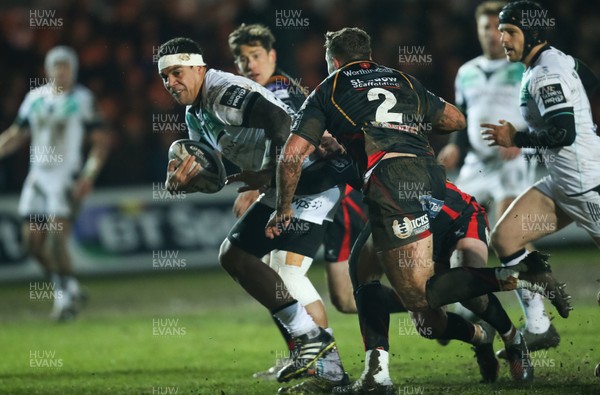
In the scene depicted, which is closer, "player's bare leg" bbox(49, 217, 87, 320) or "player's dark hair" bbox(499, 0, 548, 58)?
"player's dark hair" bbox(499, 0, 548, 58)

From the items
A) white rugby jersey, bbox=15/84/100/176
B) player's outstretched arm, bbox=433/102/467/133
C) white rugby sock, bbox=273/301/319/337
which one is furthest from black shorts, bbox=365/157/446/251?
white rugby jersey, bbox=15/84/100/176

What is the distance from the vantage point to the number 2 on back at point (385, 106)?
6.27 m

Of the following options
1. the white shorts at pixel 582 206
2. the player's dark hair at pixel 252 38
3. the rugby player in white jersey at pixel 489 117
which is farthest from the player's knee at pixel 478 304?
the rugby player in white jersey at pixel 489 117

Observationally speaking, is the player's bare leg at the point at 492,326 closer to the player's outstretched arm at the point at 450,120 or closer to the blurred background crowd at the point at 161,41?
the player's outstretched arm at the point at 450,120

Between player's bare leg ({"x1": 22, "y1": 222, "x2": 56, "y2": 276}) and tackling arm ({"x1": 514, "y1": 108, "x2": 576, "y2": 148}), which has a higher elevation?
tackling arm ({"x1": 514, "y1": 108, "x2": 576, "y2": 148})

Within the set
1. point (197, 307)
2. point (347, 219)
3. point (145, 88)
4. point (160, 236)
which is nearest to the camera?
point (347, 219)

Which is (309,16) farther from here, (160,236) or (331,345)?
(331,345)

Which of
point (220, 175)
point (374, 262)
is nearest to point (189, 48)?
point (220, 175)

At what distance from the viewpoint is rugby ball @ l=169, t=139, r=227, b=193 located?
6.78m

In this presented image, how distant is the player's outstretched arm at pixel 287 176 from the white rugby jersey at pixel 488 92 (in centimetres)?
429

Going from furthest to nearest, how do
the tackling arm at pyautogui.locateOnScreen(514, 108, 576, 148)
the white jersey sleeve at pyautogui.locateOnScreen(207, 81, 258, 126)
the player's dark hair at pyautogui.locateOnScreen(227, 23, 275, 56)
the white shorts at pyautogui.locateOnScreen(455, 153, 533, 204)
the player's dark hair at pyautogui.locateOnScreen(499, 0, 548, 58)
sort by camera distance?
the white shorts at pyautogui.locateOnScreen(455, 153, 533, 204) < the player's dark hair at pyautogui.locateOnScreen(227, 23, 275, 56) < the player's dark hair at pyautogui.locateOnScreen(499, 0, 548, 58) < the tackling arm at pyautogui.locateOnScreen(514, 108, 576, 148) < the white jersey sleeve at pyautogui.locateOnScreen(207, 81, 258, 126)

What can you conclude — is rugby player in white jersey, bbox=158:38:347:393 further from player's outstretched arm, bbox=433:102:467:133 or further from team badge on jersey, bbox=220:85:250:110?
player's outstretched arm, bbox=433:102:467:133

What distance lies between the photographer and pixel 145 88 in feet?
54.7

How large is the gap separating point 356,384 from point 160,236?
9170 millimetres
